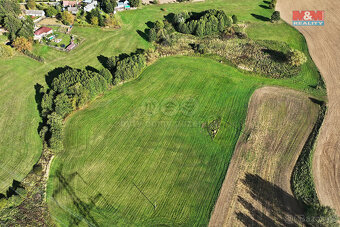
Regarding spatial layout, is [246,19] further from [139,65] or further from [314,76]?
[139,65]

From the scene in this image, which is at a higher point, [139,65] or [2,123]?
[139,65]

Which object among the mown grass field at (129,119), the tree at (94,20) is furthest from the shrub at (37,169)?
the tree at (94,20)

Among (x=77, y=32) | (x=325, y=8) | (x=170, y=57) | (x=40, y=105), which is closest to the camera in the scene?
(x=40, y=105)

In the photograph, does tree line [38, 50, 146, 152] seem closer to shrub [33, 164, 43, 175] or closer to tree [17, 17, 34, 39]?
shrub [33, 164, 43, 175]

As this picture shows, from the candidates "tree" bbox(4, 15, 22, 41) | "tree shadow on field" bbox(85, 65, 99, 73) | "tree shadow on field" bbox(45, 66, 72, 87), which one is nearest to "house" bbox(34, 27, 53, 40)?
"tree" bbox(4, 15, 22, 41)

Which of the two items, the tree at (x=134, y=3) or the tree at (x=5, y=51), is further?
the tree at (x=134, y=3)

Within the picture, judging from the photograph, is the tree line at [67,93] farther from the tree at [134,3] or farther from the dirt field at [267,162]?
the tree at [134,3]

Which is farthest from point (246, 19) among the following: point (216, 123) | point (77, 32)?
point (77, 32)

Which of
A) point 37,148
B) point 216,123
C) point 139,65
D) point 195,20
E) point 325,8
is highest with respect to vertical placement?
point 325,8
